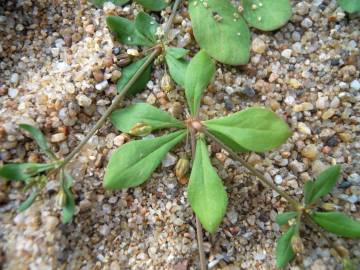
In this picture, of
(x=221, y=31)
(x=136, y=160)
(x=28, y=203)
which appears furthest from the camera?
(x=221, y=31)

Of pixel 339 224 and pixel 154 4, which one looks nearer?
pixel 339 224

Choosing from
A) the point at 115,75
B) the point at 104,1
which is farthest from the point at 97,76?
the point at 104,1

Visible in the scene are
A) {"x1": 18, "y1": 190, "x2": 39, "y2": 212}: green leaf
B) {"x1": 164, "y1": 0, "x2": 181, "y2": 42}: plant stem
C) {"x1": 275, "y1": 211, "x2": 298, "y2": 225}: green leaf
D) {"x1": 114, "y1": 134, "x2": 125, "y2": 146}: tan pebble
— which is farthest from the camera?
{"x1": 164, "y1": 0, "x2": 181, "y2": 42}: plant stem

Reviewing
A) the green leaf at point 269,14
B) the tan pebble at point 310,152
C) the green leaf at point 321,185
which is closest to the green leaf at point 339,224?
the green leaf at point 321,185

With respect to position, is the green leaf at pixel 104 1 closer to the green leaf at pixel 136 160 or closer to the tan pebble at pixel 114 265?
the green leaf at pixel 136 160

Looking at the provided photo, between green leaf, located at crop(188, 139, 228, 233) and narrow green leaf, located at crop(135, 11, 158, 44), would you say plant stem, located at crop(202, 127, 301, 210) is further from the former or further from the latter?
narrow green leaf, located at crop(135, 11, 158, 44)

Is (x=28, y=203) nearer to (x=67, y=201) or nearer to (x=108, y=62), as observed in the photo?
(x=67, y=201)

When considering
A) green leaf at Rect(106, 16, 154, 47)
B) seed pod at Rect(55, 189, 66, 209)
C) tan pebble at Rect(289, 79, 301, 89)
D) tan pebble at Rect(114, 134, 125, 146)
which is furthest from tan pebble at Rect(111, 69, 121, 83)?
tan pebble at Rect(289, 79, 301, 89)
